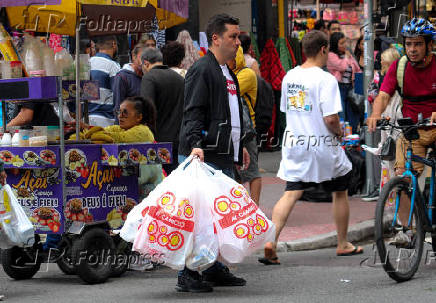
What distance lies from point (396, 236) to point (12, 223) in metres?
2.85

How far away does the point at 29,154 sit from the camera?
23.2 ft

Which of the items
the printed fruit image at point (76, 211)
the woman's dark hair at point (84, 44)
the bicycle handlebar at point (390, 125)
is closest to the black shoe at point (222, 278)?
the printed fruit image at point (76, 211)

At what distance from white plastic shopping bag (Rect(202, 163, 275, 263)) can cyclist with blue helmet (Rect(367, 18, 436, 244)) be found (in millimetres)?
1548

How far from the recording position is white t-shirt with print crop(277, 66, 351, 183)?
7961 millimetres

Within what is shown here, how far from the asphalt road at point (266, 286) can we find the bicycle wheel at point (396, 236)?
0.42 feet

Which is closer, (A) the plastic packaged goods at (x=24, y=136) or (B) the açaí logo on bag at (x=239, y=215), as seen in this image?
(B) the açaí logo on bag at (x=239, y=215)

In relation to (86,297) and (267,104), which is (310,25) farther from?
(86,297)

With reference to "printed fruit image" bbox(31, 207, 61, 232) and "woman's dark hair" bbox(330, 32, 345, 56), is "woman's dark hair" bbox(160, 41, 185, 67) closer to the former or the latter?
"printed fruit image" bbox(31, 207, 61, 232)

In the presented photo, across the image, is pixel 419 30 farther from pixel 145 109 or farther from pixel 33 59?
pixel 33 59

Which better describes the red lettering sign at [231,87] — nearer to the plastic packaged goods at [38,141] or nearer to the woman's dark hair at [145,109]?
the woman's dark hair at [145,109]

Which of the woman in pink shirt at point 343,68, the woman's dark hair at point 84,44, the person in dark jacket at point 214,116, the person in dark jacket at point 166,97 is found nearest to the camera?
the person in dark jacket at point 214,116

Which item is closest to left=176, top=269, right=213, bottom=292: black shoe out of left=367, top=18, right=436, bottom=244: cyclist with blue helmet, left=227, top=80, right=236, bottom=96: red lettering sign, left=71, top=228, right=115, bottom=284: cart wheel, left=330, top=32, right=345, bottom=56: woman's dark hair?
left=71, top=228, right=115, bottom=284: cart wheel

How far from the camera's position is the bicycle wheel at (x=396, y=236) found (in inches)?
261

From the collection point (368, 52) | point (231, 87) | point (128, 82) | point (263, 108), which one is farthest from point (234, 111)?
point (368, 52)
